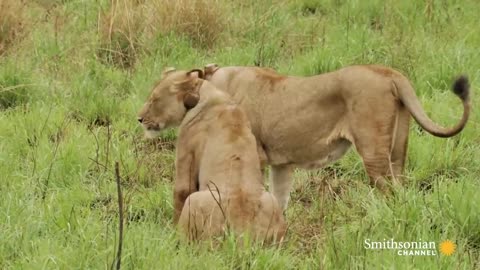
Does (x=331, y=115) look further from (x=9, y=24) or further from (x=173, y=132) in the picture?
(x=9, y=24)

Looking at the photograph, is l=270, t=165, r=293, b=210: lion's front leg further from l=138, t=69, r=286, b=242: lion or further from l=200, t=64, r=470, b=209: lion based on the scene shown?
l=138, t=69, r=286, b=242: lion

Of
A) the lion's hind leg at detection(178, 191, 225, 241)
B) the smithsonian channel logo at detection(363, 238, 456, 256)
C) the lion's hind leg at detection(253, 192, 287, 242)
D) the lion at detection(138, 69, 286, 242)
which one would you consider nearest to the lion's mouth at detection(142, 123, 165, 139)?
the lion at detection(138, 69, 286, 242)

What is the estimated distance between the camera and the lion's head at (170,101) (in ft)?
15.8

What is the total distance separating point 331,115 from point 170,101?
34.1 inches

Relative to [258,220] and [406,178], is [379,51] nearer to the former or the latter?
[406,178]

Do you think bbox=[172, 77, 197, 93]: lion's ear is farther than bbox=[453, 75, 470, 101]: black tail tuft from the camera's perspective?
Yes

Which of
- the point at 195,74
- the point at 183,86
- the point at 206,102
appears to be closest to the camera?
the point at 206,102

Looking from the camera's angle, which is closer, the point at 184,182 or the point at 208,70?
the point at 184,182

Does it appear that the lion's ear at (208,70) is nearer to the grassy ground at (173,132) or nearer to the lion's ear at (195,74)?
the lion's ear at (195,74)

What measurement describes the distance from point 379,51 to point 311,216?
8.69 feet

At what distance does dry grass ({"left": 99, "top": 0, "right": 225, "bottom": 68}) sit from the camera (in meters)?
7.37

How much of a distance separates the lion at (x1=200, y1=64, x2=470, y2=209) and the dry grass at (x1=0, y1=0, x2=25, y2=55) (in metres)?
2.61

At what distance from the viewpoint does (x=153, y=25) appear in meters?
7.43

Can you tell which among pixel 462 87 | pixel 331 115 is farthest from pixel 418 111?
pixel 331 115
